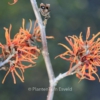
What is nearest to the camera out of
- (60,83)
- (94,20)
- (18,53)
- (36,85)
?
(18,53)

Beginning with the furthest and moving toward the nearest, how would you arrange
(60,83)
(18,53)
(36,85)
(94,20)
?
(94,20) < (36,85) < (60,83) < (18,53)

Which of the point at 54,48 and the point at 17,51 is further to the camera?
the point at 54,48

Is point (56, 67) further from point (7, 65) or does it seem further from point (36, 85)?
point (7, 65)

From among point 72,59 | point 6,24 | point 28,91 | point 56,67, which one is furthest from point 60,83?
point 72,59

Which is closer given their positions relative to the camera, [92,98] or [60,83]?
[60,83]

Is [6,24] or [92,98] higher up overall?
[6,24]

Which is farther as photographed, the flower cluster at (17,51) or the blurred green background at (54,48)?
the blurred green background at (54,48)

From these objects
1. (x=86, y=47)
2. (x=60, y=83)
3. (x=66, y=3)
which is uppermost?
(x=66, y=3)

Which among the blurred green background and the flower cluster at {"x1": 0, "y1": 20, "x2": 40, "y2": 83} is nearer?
the flower cluster at {"x1": 0, "y1": 20, "x2": 40, "y2": 83}
